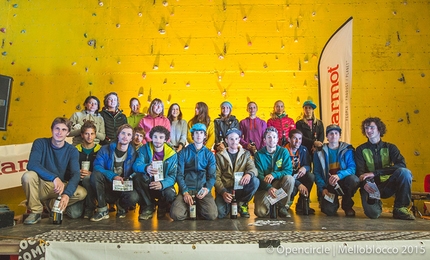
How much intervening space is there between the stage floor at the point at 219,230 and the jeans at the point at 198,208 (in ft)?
0.31

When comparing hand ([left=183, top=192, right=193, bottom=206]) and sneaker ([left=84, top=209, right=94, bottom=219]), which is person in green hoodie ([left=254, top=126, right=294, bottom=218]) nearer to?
hand ([left=183, top=192, right=193, bottom=206])

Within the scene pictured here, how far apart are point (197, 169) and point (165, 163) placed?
0.34 meters

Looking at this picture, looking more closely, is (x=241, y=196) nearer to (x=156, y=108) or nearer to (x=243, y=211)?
(x=243, y=211)

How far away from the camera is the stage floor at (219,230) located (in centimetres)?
251

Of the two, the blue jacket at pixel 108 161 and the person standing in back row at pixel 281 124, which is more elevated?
the person standing in back row at pixel 281 124

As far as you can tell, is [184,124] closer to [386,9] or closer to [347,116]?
[347,116]

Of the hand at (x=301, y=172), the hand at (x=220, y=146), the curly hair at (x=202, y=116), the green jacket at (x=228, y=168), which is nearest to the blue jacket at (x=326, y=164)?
the hand at (x=301, y=172)

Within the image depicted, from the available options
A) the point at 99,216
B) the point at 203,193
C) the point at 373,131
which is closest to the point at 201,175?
the point at 203,193

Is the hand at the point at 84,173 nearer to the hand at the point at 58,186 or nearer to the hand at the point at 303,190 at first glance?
the hand at the point at 58,186

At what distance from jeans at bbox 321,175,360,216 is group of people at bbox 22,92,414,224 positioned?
0.01m

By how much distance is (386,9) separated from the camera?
5.68m

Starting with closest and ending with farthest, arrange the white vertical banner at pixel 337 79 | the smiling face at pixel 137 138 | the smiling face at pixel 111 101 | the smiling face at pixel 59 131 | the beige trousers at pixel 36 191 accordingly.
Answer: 1. the beige trousers at pixel 36 191
2. the smiling face at pixel 59 131
3. the smiling face at pixel 137 138
4. the smiling face at pixel 111 101
5. the white vertical banner at pixel 337 79

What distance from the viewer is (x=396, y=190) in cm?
358

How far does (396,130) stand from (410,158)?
1.65 ft
